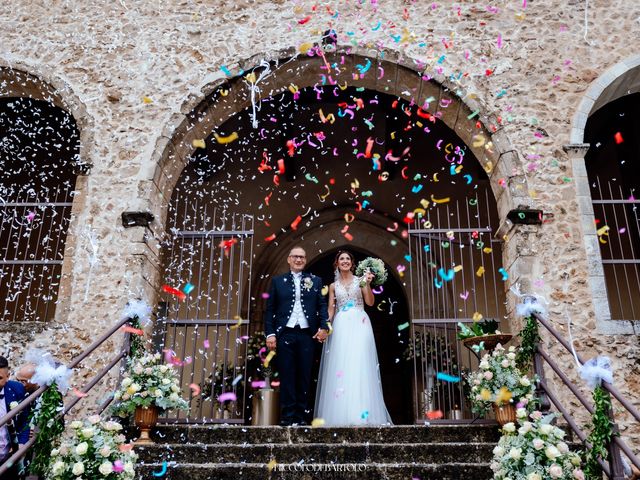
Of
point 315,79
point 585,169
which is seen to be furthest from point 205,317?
point 585,169

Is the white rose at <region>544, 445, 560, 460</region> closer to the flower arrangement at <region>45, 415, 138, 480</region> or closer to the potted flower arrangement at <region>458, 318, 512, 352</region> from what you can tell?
the potted flower arrangement at <region>458, 318, 512, 352</region>

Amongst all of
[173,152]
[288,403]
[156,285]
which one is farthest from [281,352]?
[173,152]

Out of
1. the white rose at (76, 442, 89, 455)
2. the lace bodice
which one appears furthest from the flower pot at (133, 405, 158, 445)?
the lace bodice

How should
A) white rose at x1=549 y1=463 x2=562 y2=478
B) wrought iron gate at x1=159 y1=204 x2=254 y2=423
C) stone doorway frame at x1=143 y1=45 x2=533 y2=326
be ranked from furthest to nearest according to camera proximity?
1. wrought iron gate at x1=159 y1=204 x2=254 y2=423
2. stone doorway frame at x1=143 y1=45 x2=533 y2=326
3. white rose at x1=549 y1=463 x2=562 y2=478

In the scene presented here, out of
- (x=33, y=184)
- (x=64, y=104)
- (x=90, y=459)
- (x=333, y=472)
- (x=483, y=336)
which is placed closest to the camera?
(x=90, y=459)

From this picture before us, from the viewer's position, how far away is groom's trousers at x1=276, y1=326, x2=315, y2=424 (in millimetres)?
4969

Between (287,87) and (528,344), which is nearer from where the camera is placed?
(528,344)

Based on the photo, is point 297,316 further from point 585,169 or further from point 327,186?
point 327,186

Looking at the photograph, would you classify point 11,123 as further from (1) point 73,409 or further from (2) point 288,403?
(2) point 288,403

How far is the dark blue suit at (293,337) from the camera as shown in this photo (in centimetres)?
498

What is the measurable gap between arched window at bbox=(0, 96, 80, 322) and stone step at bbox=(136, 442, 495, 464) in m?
4.09

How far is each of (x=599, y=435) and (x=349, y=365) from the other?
225 cm

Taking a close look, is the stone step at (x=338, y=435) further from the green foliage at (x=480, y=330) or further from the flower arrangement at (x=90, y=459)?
the flower arrangement at (x=90, y=459)

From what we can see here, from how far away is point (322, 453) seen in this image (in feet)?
13.4
